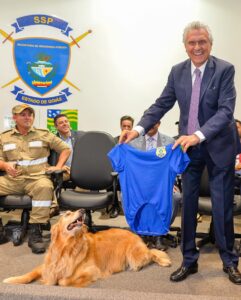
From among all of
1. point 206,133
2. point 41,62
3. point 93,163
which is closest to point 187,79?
point 206,133

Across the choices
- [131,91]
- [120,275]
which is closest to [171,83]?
[120,275]

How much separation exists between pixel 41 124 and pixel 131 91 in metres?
1.54

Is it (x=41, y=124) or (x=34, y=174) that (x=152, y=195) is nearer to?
(x=34, y=174)

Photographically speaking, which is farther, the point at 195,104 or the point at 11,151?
the point at 11,151

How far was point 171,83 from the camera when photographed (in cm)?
264

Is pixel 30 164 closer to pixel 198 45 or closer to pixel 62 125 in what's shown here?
pixel 62 125

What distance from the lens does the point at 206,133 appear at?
228cm

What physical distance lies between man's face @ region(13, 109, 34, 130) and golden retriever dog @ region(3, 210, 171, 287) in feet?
4.93

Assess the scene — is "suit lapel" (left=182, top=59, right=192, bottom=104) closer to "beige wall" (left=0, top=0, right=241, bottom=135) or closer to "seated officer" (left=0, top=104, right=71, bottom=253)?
"seated officer" (left=0, top=104, right=71, bottom=253)

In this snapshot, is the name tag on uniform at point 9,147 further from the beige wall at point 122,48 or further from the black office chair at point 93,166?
the beige wall at point 122,48

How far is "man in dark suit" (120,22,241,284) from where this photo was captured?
2.32m

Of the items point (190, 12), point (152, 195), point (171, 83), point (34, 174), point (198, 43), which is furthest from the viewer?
point (190, 12)

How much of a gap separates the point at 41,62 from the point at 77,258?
3824mm

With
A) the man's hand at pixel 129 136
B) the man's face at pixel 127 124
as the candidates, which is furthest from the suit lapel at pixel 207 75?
the man's face at pixel 127 124
